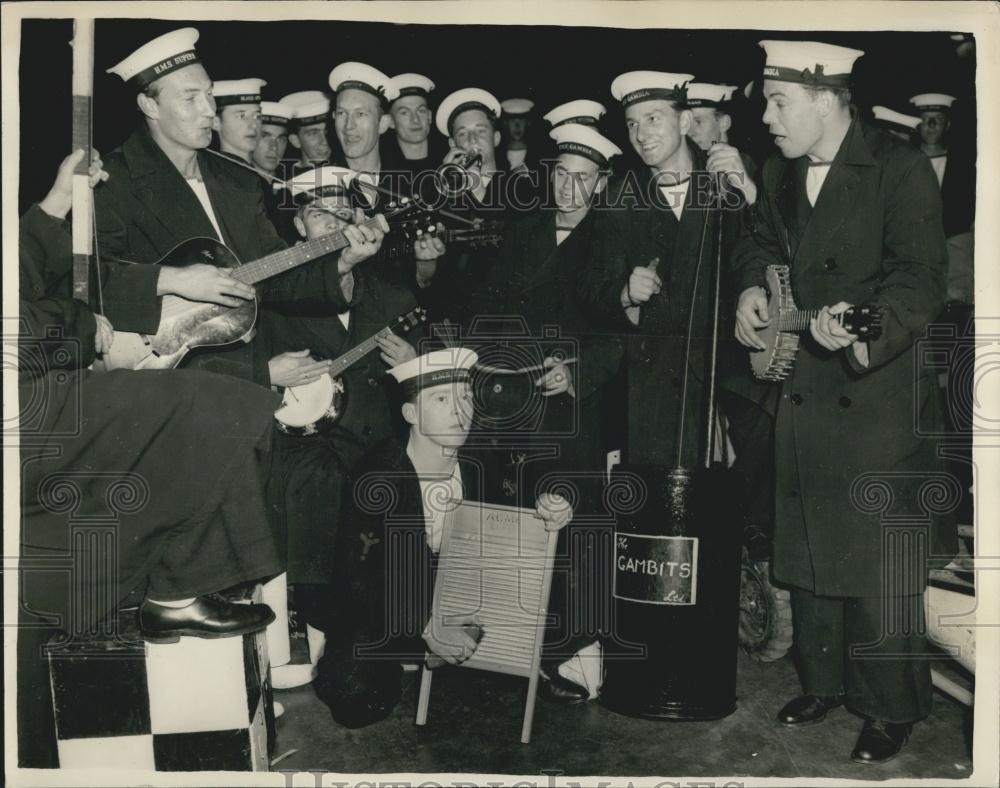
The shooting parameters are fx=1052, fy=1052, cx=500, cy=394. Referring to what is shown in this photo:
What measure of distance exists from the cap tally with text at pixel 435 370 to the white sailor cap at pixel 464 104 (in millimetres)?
1220

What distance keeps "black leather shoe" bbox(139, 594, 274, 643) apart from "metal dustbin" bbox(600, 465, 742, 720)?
176 centimetres

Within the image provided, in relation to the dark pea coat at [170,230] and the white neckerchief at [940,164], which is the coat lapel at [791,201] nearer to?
the white neckerchief at [940,164]

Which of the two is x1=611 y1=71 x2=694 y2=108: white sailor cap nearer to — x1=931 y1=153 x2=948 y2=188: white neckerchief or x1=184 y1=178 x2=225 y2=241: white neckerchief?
x1=931 y1=153 x2=948 y2=188: white neckerchief

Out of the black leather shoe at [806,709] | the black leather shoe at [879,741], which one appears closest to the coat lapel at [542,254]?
the black leather shoe at [806,709]

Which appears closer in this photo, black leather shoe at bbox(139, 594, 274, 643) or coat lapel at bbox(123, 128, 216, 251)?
black leather shoe at bbox(139, 594, 274, 643)

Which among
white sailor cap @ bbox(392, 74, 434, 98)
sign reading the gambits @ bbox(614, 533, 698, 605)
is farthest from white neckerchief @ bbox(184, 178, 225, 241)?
sign reading the gambits @ bbox(614, 533, 698, 605)

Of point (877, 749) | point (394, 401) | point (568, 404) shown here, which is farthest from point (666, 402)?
point (877, 749)

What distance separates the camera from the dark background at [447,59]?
4750 millimetres

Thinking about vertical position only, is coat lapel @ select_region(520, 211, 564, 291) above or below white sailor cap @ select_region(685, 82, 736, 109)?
below

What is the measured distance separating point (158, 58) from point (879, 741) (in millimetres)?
4465

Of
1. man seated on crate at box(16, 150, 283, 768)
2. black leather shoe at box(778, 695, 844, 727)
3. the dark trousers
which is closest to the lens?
man seated on crate at box(16, 150, 283, 768)

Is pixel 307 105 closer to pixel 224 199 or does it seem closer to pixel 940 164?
pixel 224 199

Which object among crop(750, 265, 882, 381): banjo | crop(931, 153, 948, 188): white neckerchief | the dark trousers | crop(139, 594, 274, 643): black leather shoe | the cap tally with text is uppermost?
crop(931, 153, 948, 188): white neckerchief

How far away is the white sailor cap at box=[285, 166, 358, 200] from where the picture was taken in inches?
204
